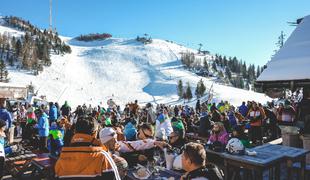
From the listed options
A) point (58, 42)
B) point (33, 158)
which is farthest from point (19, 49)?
point (33, 158)

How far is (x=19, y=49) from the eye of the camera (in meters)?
66.6

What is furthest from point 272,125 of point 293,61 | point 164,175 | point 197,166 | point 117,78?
point 117,78

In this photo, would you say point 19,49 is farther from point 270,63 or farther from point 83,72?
point 270,63

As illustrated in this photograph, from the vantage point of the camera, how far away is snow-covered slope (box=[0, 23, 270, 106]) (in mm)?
50688

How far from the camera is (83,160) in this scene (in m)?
2.38

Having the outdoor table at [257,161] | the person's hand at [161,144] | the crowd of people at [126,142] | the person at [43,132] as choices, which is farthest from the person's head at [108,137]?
the person at [43,132]

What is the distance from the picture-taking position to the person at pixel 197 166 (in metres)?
2.25

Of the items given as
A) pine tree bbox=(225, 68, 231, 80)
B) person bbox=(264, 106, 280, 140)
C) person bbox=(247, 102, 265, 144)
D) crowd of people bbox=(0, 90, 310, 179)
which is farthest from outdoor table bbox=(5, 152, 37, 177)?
pine tree bbox=(225, 68, 231, 80)

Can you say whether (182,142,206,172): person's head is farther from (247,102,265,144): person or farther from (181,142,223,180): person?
(247,102,265,144): person

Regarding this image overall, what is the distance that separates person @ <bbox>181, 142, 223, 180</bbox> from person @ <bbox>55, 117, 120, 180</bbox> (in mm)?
718

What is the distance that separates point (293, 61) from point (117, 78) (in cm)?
6290

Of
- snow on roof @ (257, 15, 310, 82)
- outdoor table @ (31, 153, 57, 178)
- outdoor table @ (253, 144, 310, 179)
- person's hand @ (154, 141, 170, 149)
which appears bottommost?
outdoor table @ (31, 153, 57, 178)

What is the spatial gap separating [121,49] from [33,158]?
92.9 metres

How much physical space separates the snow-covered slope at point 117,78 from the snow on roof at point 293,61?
3568 centimetres
